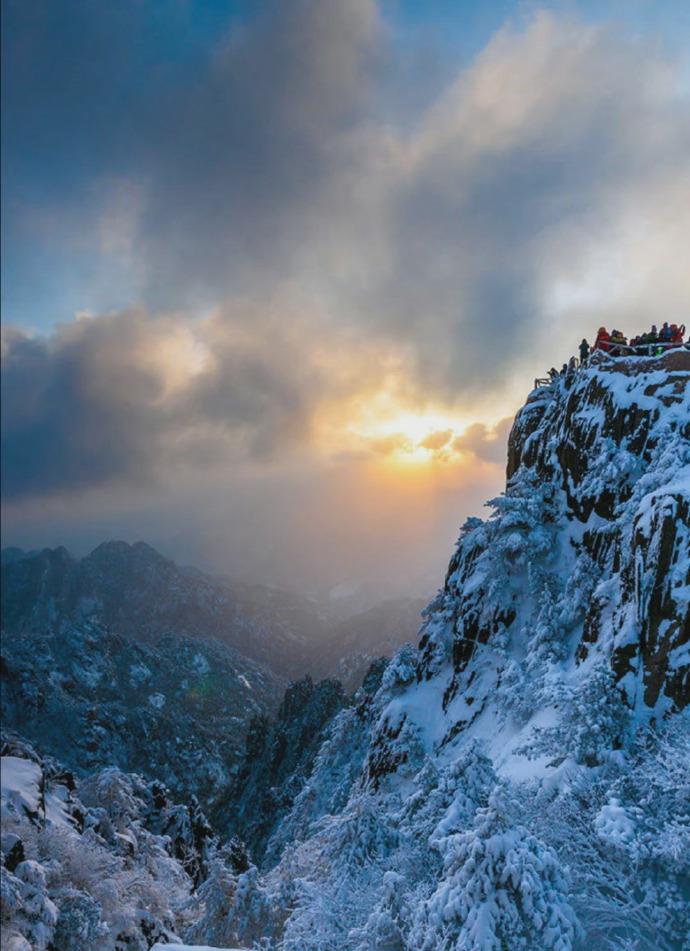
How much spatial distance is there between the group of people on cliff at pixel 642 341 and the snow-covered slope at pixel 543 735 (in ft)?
5.11

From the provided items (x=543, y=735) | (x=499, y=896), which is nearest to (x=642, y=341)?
(x=543, y=735)

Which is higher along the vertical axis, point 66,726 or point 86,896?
point 86,896

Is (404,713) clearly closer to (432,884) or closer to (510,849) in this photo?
(432,884)

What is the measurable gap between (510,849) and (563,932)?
6.42ft

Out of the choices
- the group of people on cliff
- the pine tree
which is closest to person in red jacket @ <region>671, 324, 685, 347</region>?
the group of people on cliff

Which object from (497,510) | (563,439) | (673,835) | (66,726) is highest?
(563,439)

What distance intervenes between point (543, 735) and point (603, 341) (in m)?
23.2

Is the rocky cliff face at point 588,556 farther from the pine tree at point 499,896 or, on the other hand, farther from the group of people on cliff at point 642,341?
the pine tree at point 499,896

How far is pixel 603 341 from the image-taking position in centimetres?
3127

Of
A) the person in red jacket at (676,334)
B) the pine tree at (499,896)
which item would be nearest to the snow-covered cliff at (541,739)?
the pine tree at (499,896)

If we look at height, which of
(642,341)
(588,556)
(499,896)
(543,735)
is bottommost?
(543,735)

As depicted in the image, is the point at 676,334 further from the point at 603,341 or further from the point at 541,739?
the point at 541,739

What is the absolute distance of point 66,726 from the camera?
99125 mm

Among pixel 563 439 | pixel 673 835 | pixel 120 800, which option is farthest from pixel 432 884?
pixel 120 800
